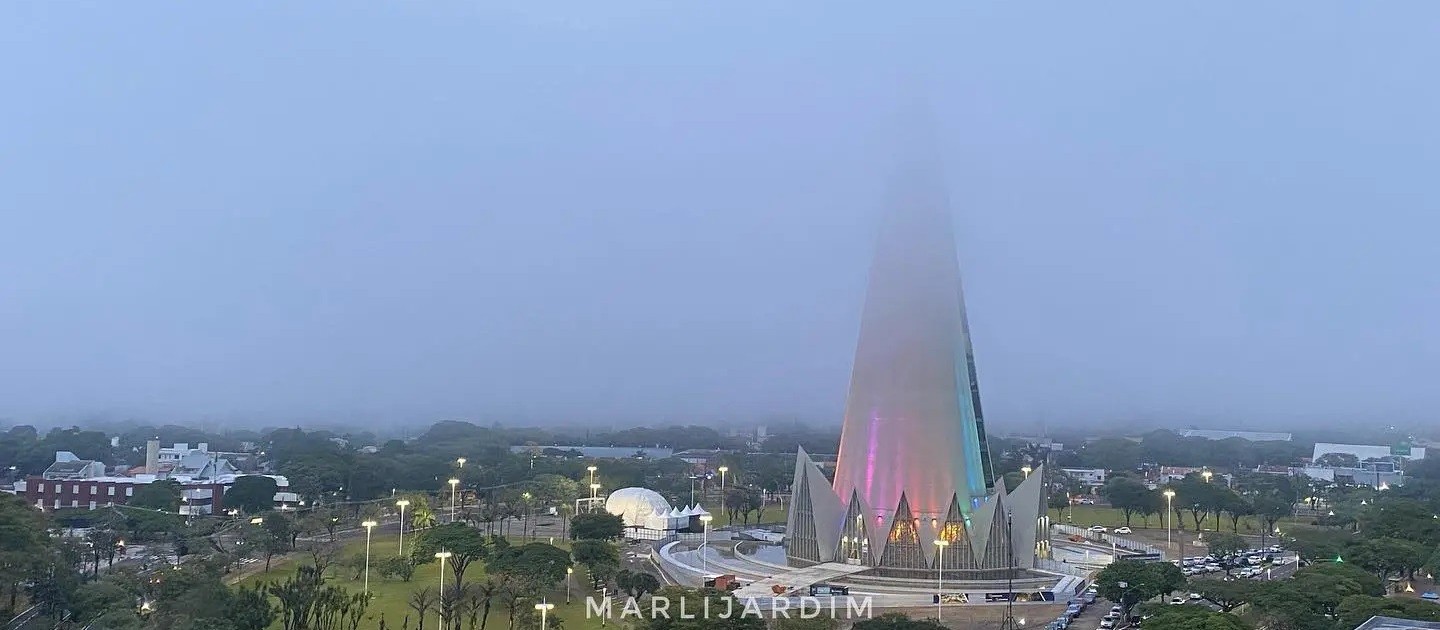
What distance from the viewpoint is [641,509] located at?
72.8 meters

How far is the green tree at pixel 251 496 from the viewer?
254 ft

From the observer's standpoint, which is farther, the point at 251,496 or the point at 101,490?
the point at 101,490

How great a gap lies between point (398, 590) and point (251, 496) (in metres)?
37.3

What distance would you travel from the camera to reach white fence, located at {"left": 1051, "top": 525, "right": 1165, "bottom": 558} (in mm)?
59312

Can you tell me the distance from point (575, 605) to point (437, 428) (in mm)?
152842

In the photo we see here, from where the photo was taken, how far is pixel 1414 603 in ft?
110

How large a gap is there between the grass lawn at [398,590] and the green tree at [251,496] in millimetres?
21763

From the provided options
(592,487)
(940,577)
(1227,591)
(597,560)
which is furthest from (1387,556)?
(592,487)

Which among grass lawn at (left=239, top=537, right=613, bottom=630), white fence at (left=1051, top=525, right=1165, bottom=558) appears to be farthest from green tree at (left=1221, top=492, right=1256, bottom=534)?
grass lawn at (left=239, top=537, right=613, bottom=630)

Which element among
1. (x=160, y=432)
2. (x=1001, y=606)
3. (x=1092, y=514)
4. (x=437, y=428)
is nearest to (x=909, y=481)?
(x=1001, y=606)

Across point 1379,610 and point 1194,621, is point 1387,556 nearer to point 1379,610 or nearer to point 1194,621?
point 1379,610

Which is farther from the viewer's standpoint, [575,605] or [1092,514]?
[1092,514]

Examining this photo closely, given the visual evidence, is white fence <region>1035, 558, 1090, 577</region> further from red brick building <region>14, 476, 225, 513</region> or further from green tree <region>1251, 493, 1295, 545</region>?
red brick building <region>14, 476, 225, 513</region>

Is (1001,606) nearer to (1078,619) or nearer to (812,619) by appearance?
(1078,619)
